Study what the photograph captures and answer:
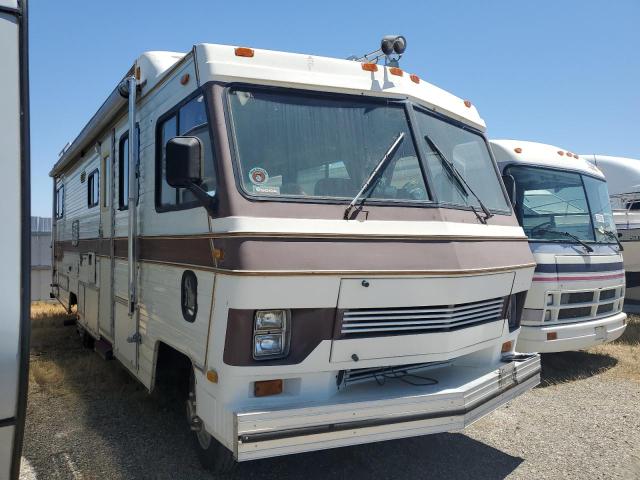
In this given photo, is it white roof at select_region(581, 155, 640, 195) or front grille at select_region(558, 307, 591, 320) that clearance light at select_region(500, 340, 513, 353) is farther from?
white roof at select_region(581, 155, 640, 195)

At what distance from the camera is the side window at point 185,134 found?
3426mm

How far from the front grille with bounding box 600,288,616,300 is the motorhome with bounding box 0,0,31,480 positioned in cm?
612

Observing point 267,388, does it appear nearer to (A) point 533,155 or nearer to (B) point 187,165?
→ (B) point 187,165

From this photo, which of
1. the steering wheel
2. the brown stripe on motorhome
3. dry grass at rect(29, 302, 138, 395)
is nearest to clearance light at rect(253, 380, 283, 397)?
the brown stripe on motorhome

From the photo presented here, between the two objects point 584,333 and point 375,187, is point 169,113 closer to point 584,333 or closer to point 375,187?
point 375,187

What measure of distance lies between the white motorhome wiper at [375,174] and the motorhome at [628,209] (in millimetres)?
6104

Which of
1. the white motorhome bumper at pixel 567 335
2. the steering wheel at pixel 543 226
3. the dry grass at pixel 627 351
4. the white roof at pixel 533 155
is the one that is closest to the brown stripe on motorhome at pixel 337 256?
the white motorhome bumper at pixel 567 335

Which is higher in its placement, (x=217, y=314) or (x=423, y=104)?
(x=423, y=104)

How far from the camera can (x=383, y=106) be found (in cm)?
385

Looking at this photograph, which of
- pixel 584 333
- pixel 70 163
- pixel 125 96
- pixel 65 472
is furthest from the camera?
pixel 70 163

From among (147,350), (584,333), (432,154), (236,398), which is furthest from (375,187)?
(584,333)

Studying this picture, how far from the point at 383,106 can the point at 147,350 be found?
99.2 inches

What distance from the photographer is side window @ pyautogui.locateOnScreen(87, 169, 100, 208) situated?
→ 6155 millimetres

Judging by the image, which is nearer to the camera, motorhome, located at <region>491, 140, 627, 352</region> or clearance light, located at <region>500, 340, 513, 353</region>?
clearance light, located at <region>500, 340, 513, 353</region>
